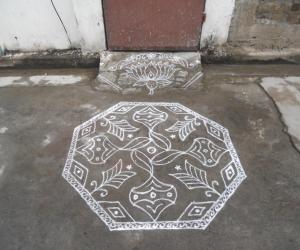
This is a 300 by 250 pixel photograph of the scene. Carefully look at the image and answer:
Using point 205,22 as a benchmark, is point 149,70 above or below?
below

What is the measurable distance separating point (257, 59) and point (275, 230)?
93.2 inches

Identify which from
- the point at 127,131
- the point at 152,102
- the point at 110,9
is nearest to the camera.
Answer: the point at 127,131

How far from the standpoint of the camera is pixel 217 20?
142 inches

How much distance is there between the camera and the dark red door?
3.50 meters

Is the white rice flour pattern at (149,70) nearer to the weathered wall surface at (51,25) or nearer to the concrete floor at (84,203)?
the concrete floor at (84,203)

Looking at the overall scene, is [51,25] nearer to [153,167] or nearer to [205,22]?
[205,22]

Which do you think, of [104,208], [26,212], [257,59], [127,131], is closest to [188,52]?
[257,59]

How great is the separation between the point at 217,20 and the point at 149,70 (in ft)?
3.28

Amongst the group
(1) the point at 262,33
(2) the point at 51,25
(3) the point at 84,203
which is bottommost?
(3) the point at 84,203

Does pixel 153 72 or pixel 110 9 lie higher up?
pixel 110 9

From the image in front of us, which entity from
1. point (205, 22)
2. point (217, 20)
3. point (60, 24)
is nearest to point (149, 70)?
point (205, 22)

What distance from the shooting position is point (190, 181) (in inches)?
98.7

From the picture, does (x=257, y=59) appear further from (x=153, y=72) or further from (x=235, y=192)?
(x=235, y=192)

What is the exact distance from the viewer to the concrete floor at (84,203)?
213cm
